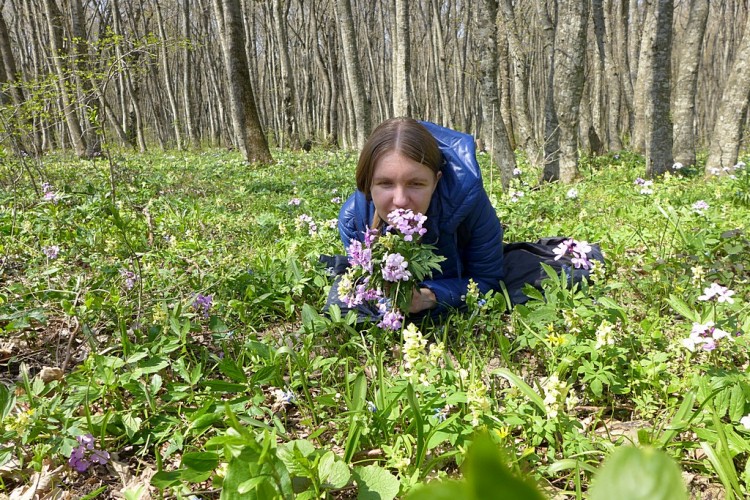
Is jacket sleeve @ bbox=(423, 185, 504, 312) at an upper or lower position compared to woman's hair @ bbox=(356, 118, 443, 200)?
lower

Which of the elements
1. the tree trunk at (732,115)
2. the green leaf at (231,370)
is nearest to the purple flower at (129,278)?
the green leaf at (231,370)

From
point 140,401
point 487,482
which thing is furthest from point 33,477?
point 487,482

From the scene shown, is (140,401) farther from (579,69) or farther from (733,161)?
(733,161)

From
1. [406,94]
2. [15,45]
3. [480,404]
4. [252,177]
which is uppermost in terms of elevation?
[15,45]

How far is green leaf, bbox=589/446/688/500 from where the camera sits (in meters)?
0.21

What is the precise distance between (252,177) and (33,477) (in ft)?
22.4

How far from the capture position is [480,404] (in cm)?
133

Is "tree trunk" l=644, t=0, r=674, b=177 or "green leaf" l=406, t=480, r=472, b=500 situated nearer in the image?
"green leaf" l=406, t=480, r=472, b=500

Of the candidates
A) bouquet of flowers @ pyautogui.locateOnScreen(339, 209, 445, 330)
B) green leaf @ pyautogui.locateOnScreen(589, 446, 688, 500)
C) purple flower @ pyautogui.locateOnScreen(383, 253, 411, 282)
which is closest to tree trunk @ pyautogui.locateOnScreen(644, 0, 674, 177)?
bouquet of flowers @ pyautogui.locateOnScreen(339, 209, 445, 330)

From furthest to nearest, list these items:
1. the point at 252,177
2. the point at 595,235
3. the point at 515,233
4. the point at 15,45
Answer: the point at 15,45, the point at 252,177, the point at 515,233, the point at 595,235

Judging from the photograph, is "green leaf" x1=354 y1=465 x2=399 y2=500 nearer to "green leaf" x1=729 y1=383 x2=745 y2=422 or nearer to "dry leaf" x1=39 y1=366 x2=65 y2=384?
"green leaf" x1=729 y1=383 x2=745 y2=422

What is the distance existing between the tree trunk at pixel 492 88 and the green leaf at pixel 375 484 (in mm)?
4792

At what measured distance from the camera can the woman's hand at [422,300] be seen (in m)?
2.38

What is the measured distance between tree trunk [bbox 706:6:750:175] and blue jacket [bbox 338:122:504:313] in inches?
176
